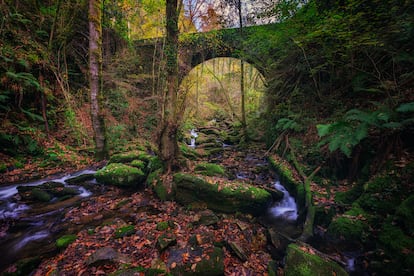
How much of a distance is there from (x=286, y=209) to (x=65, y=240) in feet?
16.0

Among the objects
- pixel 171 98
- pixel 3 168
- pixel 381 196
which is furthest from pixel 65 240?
pixel 381 196

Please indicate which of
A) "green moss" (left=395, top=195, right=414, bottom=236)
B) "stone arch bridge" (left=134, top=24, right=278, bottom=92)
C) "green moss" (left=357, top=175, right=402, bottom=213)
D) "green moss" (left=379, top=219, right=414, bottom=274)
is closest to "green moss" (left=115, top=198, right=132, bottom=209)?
"green moss" (left=379, top=219, right=414, bottom=274)

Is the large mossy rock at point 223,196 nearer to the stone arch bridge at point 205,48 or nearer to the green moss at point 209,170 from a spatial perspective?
the green moss at point 209,170

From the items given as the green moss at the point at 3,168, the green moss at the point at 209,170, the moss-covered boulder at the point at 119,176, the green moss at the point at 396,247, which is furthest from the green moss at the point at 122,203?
the green moss at the point at 396,247

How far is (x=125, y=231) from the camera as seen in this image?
3562mm

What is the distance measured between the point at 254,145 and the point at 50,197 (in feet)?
30.0

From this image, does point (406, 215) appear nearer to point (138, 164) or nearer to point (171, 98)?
point (171, 98)

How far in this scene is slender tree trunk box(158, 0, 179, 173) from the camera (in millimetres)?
4938

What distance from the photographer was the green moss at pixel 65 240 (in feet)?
10.3

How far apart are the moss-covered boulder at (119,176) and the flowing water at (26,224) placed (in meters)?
0.72

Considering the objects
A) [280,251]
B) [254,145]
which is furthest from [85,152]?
[254,145]

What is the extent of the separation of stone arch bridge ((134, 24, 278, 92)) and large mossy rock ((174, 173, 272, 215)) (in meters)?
6.01

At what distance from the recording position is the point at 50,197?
459 centimetres

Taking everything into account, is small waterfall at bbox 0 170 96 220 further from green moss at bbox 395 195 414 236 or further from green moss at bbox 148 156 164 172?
green moss at bbox 395 195 414 236
